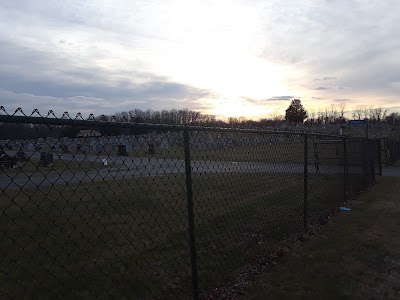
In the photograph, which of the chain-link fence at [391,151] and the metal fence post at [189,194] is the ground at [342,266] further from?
the chain-link fence at [391,151]

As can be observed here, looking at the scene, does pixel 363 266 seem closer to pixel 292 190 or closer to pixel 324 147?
pixel 292 190

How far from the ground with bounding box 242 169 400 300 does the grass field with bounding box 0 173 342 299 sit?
0.52 metres

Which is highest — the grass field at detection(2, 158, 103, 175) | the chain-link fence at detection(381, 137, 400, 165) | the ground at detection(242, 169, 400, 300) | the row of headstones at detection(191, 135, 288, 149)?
the row of headstones at detection(191, 135, 288, 149)

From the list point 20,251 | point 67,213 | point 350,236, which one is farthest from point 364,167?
point 20,251

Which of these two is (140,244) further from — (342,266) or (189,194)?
(342,266)

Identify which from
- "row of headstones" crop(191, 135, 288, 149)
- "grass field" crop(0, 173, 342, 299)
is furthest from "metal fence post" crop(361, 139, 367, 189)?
"row of headstones" crop(191, 135, 288, 149)

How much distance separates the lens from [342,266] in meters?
5.09

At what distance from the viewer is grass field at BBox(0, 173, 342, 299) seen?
4.54 metres

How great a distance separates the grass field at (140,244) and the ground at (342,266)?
52 cm

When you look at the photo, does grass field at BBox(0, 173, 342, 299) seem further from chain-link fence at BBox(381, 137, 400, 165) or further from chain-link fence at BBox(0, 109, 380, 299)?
chain-link fence at BBox(381, 137, 400, 165)

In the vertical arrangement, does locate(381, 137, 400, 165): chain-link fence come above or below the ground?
above

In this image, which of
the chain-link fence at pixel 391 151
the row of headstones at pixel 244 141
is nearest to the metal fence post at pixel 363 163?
the row of headstones at pixel 244 141

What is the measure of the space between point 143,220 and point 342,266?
173 inches

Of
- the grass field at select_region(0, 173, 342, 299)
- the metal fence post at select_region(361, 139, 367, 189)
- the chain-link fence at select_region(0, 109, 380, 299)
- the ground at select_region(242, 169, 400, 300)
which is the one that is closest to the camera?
the chain-link fence at select_region(0, 109, 380, 299)
